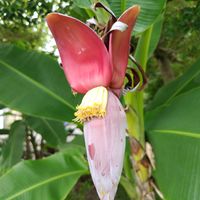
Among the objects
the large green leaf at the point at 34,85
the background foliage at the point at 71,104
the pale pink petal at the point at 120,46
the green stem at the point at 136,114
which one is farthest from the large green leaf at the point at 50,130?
the pale pink petal at the point at 120,46

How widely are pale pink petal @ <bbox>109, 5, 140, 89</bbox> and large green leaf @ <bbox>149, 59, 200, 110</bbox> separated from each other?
0.63 metres

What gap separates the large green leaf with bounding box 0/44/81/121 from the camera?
1118 mm

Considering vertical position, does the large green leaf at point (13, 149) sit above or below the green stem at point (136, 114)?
below

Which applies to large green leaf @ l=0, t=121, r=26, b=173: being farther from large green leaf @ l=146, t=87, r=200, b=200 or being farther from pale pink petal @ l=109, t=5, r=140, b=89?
pale pink petal @ l=109, t=5, r=140, b=89

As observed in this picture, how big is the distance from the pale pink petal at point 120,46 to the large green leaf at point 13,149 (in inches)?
37.2

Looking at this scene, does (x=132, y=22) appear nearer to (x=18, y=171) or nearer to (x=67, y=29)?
(x=67, y=29)

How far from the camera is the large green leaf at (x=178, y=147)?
75cm

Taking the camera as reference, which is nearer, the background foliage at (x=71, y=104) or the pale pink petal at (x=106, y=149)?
the pale pink petal at (x=106, y=149)

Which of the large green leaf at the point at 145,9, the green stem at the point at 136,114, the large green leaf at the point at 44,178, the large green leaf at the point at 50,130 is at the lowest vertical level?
the large green leaf at the point at 50,130

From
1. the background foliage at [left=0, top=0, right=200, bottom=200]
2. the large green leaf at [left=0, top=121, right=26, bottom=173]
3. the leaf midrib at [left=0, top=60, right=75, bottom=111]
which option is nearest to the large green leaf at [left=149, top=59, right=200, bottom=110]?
the background foliage at [left=0, top=0, right=200, bottom=200]

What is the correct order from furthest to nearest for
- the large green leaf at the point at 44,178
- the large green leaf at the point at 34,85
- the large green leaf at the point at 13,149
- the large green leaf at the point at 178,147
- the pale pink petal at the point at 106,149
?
the large green leaf at the point at 13,149, the large green leaf at the point at 34,85, the large green leaf at the point at 44,178, the large green leaf at the point at 178,147, the pale pink petal at the point at 106,149

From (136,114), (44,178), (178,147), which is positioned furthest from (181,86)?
(44,178)

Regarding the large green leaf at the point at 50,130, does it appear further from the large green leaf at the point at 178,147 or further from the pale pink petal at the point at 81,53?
the pale pink petal at the point at 81,53

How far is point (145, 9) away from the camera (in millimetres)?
759
